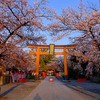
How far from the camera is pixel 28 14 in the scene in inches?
516

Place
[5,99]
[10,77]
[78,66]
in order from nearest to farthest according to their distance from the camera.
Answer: [5,99] < [10,77] < [78,66]

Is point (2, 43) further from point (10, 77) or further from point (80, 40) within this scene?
point (10, 77)

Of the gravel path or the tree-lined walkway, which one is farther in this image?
the gravel path

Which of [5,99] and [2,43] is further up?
[2,43]

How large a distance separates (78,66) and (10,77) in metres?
20.3

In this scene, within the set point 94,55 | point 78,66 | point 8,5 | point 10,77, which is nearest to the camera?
point 8,5

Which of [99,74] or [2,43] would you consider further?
[99,74]

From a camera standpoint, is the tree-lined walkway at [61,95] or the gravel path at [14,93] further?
the gravel path at [14,93]

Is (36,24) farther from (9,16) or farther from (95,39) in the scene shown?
(95,39)

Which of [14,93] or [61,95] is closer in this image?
[61,95]

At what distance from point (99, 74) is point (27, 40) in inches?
1127

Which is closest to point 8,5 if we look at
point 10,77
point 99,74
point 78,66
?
point 10,77

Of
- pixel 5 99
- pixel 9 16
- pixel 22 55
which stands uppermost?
pixel 9 16

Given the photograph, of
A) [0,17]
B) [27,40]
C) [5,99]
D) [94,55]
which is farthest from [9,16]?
[94,55]
